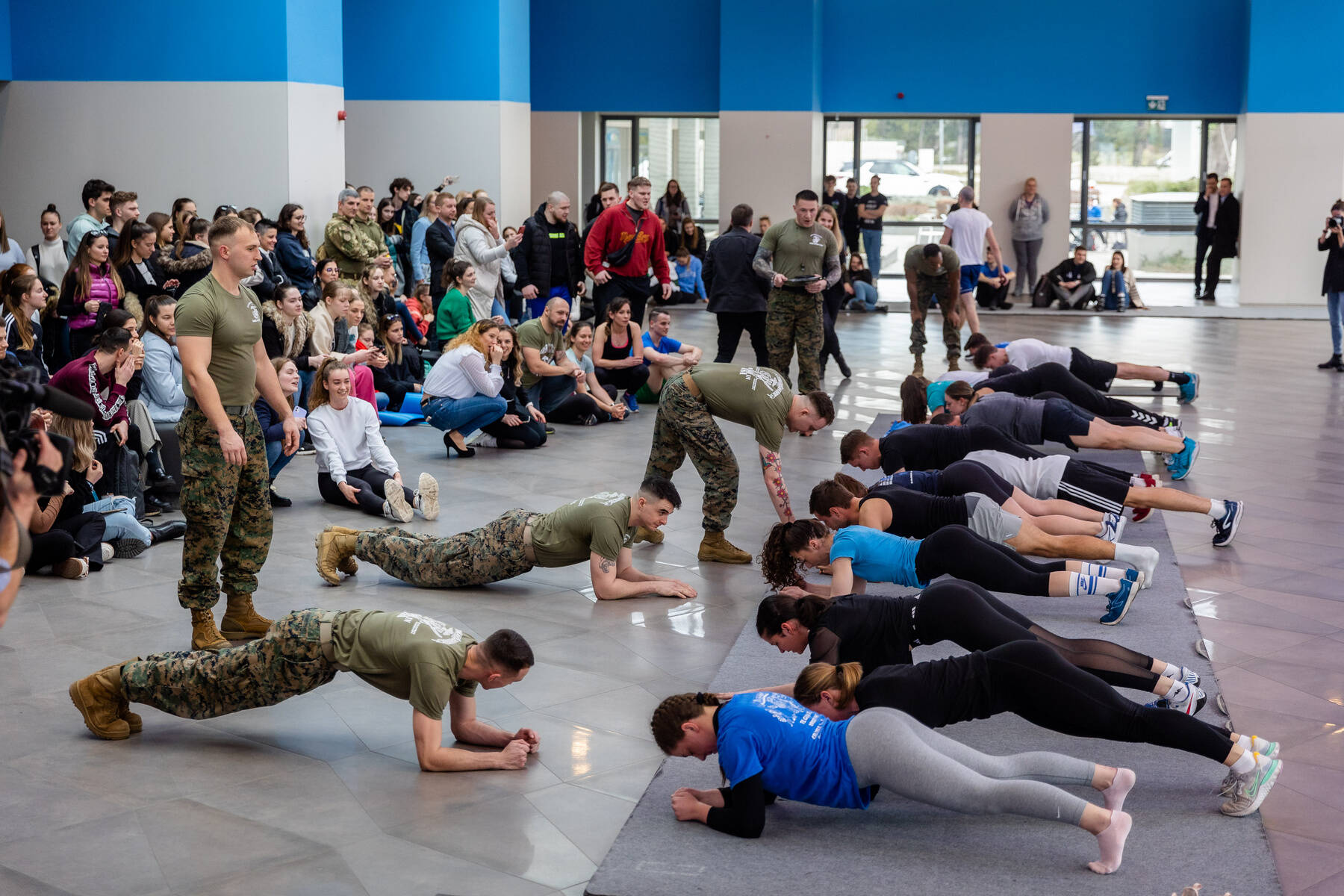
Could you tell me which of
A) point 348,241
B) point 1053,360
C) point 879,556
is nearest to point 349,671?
point 879,556

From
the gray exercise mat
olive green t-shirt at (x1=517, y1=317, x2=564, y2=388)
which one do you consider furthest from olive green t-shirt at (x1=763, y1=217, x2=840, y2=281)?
the gray exercise mat

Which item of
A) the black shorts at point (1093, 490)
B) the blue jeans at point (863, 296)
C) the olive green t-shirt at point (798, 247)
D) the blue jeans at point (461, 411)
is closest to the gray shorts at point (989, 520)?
the black shorts at point (1093, 490)

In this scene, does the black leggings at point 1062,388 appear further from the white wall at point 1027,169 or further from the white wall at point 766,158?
the white wall at point 1027,169

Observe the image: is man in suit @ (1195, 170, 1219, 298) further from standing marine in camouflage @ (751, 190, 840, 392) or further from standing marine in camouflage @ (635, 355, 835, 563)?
standing marine in camouflage @ (635, 355, 835, 563)

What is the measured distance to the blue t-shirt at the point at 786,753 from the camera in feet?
12.2

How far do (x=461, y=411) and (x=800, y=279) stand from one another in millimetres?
2825

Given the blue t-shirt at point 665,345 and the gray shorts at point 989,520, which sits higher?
the blue t-shirt at point 665,345

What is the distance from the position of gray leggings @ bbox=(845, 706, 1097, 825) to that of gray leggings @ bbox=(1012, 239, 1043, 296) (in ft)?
57.3

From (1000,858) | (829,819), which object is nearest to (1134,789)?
(1000,858)

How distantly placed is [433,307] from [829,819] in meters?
10.0

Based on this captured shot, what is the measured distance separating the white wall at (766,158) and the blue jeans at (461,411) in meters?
11.7

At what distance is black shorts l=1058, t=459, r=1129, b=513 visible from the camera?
6.54 metres

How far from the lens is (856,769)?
12.2 feet

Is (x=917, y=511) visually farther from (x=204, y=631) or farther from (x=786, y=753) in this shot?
(x=204, y=631)
